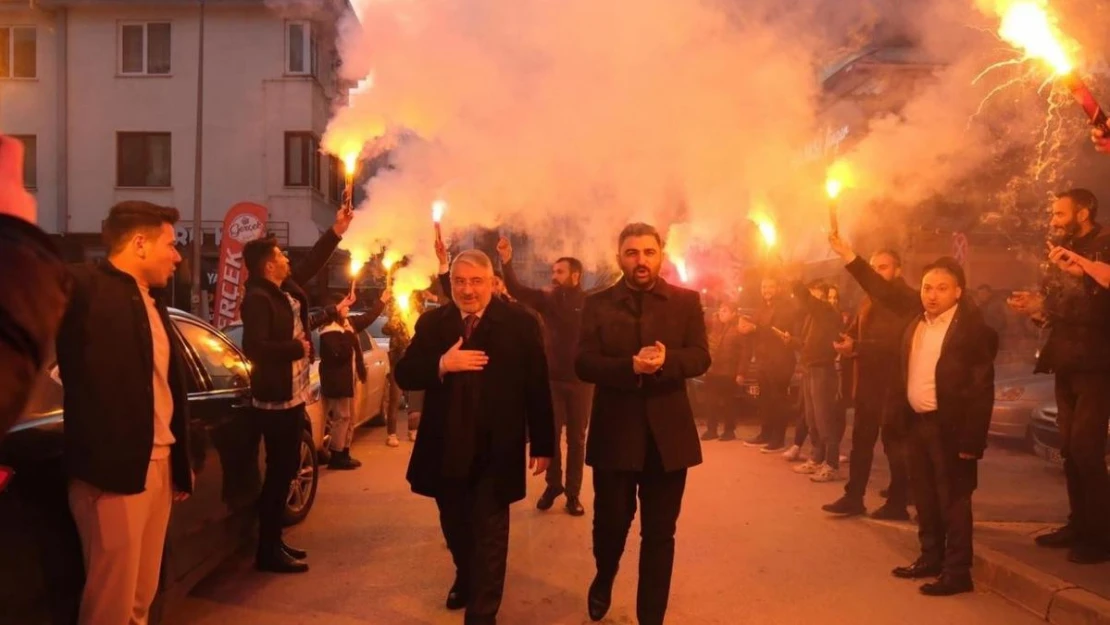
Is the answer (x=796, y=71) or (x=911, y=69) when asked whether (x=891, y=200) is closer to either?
(x=911, y=69)

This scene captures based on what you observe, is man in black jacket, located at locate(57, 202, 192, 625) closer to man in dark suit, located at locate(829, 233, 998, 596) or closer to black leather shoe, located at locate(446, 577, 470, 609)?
black leather shoe, located at locate(446, 577, 470, 609)

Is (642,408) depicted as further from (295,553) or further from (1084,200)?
(1084,200)

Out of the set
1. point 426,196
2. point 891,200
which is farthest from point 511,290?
point 891,200

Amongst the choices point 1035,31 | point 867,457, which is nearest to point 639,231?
point 1035,31

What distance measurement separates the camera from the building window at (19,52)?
23.9 meters

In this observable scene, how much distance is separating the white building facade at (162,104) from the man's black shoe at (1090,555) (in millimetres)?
21891

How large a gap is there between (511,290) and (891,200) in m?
7.12

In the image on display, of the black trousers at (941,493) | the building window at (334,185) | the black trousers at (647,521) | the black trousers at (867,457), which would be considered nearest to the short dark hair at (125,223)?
the black trousers at (647,521)

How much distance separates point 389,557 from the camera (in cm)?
548

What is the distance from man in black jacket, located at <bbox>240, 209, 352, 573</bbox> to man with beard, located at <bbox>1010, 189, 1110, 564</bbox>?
4424mm

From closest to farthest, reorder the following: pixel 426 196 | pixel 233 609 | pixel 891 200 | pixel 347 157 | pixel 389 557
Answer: pixel 233 609 → pixel 389 557 → pixel 347 157 → pixel 426 196 → pixel 891 200

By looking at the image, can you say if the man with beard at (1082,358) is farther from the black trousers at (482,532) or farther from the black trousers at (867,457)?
the black trousers at (482,532)

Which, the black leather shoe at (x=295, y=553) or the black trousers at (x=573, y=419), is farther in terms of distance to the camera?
the black trousers at (x=573, y=419)

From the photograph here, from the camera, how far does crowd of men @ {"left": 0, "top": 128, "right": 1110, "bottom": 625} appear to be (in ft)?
9.99
